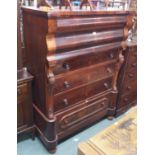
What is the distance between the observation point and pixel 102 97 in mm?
2141

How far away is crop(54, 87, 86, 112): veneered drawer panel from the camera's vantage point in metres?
1.69

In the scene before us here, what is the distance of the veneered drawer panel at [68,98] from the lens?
5.56 feet

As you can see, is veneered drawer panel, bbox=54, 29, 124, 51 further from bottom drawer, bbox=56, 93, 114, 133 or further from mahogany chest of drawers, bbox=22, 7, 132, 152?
bottom drawer, bbox=56, 93, 114, 133

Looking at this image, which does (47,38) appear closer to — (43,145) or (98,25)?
(98,25)

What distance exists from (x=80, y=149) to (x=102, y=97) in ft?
4.32

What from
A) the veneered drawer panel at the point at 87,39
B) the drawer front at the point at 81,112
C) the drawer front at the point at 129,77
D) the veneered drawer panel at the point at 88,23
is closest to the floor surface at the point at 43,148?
the drawer front at the point at 81,112

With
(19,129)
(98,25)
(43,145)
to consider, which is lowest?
(43,145)

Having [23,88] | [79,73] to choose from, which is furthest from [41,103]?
[79,73]

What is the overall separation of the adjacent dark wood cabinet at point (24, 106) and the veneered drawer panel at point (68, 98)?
29 centimetres

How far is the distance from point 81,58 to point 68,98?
388mm

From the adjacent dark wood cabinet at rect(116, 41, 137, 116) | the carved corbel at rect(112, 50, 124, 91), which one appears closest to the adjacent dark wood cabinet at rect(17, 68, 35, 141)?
the carved corbel at rect(112, 50, 124, 91)

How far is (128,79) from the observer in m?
2.31

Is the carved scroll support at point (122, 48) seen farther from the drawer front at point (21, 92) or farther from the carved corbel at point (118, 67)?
the drawer front at point (21, 92)
